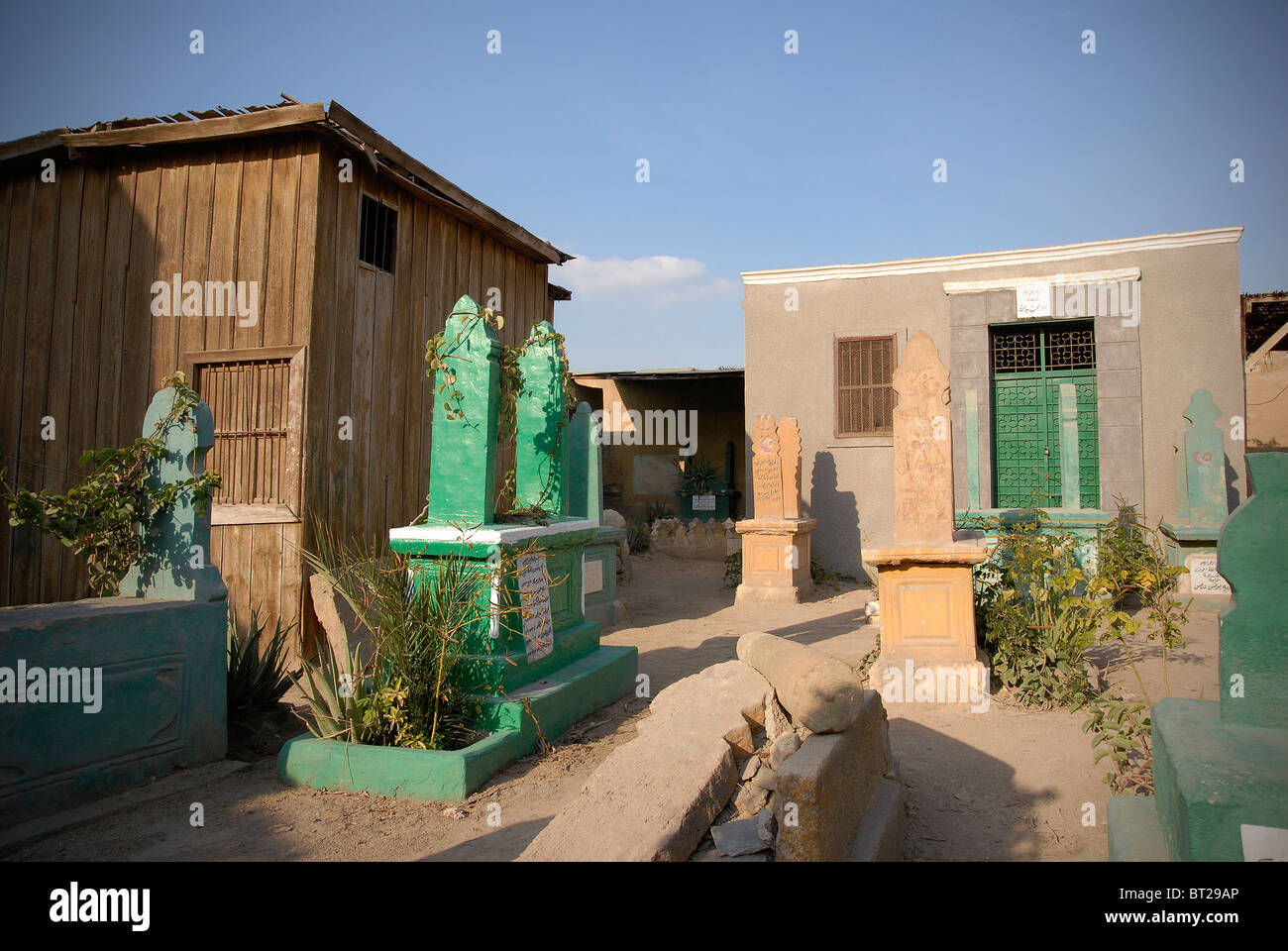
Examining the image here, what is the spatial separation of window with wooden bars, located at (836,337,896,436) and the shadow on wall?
2.26 ft

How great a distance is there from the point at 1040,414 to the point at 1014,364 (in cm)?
86

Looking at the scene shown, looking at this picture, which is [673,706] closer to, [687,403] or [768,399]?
[768,399]

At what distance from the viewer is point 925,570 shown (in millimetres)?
5488

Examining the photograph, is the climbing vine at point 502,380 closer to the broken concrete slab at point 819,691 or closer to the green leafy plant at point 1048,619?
the broken concrete slab at point 819,691

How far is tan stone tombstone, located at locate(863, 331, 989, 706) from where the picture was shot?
5355 millimetres

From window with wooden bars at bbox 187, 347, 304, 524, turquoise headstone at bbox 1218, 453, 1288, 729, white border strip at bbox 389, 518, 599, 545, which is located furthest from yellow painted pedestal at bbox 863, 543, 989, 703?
window with wooden bars at bbox 187, 347, 304, 524

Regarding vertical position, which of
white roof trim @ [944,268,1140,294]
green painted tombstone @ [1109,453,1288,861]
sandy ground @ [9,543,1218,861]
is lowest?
sandy ground @ [9,543,1218,861]

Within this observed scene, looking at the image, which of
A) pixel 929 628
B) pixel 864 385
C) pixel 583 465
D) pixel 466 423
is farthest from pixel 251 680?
pixel 864 385

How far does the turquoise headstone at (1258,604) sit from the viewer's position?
2.04 meters

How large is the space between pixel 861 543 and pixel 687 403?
759 cm

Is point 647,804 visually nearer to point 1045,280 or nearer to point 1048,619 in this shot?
point 1048,619

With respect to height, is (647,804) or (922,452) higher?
(922,452)

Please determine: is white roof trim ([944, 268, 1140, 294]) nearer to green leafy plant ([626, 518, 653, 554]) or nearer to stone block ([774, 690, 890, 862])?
green leafy plant ([626, 518, 653, 554])
